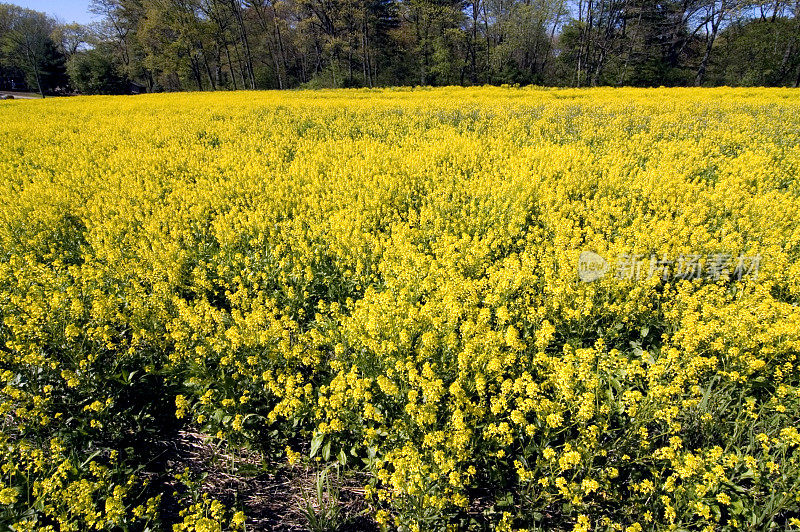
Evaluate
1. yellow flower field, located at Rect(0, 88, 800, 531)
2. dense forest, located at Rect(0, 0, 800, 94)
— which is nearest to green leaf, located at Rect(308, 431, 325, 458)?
yellow flower field, located at Rect(0, 88, 800, 531)

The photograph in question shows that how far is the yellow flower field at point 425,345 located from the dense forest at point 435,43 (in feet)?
121

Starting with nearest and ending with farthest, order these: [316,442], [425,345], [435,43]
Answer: [316,442] → [425,345] → [435,43]

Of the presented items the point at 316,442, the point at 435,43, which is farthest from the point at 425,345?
the point at 435,43

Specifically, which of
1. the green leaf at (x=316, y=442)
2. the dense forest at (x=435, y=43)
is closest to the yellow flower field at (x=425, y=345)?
the green leaf at (x=316, y=442)

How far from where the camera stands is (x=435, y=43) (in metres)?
40.5

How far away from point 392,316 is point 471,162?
6282mm

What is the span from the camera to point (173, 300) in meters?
4.01

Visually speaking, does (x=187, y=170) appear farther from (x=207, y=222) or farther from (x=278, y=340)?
(x=278, y=340)

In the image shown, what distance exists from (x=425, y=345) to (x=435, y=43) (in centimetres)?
4474

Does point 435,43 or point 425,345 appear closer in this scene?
point 425,345

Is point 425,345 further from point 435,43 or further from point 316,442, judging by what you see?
point 435,43

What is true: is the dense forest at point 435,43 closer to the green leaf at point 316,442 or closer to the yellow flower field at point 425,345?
the yellow flower field at point 425,345

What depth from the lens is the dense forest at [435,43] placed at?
3669 centimetres

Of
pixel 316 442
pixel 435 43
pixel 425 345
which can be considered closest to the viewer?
pixel 316 442
